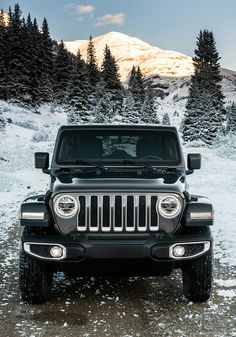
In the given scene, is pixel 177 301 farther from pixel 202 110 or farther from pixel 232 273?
pixel 202 110

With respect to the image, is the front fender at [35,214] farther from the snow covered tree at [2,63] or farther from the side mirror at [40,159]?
the snow covered tree at [2,63]

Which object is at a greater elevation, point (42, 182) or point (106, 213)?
point (106, 213)

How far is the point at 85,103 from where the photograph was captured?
55.4 meters

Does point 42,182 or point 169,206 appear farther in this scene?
point 42,182

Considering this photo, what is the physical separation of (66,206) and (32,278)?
0.86 meters

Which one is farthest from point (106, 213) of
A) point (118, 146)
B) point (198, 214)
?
point (118, 146)

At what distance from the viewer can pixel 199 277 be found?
486cm

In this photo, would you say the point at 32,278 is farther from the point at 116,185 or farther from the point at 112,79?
the point at 112,79

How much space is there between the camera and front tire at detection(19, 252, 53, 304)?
477 centimetres

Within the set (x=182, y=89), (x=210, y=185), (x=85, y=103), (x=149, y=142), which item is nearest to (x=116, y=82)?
(x=85, y=103)

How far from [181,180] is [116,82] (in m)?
61.4

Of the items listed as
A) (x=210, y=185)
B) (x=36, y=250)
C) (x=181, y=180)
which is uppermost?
(x=181, y=180)

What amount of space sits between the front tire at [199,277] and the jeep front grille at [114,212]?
732 mm

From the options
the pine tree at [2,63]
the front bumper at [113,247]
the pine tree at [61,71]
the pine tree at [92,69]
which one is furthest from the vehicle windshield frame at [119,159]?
the pine tree at [61,71]
